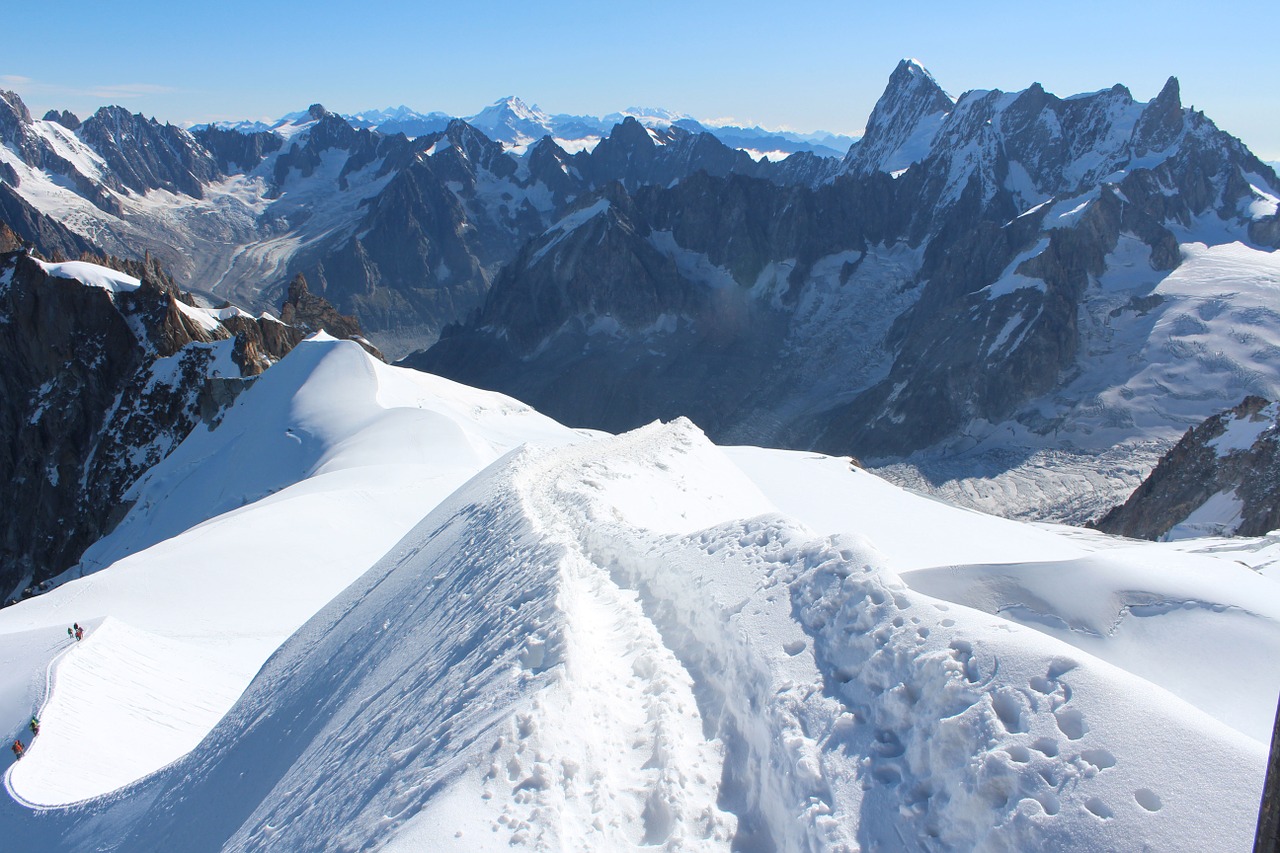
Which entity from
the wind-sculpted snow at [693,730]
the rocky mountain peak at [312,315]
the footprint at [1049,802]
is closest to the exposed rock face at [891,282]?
the rocky mountain peak at [312,315]

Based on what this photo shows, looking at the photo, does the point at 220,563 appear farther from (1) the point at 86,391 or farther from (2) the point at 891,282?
(2) the point at 891,282

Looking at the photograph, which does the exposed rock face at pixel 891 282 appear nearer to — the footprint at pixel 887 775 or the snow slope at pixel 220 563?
the snow slope at pixel 220 563

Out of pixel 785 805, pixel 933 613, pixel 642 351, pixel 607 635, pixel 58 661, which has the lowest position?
pixel 58 661

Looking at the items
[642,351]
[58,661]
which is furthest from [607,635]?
[642,351]

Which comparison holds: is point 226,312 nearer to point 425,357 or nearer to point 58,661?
point 58,661

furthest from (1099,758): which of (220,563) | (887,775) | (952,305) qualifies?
(952,305)

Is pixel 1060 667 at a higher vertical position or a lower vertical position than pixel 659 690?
higher

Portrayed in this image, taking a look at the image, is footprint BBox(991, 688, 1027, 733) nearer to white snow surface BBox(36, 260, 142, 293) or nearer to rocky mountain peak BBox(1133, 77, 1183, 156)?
white snow surface BBox(36, 260, 142, 293)
